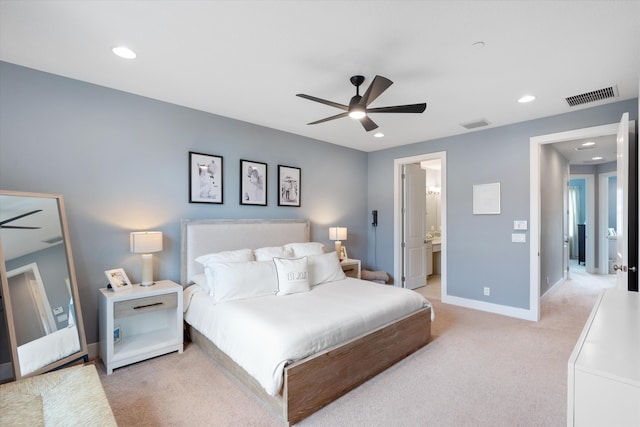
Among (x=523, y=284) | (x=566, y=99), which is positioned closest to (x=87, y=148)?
(x=566, y=99)

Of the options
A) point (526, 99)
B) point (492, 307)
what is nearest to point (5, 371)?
point (492, 307)

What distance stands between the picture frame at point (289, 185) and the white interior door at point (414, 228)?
6.44 ft

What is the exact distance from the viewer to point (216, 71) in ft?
8.48

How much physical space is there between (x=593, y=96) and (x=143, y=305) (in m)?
4.85

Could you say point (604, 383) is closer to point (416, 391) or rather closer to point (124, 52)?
point (416, 391)

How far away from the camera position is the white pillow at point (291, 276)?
3033mm

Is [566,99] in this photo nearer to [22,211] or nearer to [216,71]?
[216,71]

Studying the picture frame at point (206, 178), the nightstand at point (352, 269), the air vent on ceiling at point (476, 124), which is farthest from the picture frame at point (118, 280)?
the air vent on ceiling at point (476, 124)

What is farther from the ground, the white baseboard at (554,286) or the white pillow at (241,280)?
the white pillow at (241,280)

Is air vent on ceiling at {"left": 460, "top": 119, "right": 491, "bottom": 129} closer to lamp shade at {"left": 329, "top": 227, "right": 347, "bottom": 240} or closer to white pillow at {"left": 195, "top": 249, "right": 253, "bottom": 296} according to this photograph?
lamp shade at {"left": 329, "top": 227, "right": 347, "bottom": 240}

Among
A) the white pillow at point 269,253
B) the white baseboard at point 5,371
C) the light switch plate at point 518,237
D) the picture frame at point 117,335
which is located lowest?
the white baseboard at point 5,371

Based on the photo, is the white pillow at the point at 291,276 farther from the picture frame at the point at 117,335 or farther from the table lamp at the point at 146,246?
the picture frame at the point at 117,335

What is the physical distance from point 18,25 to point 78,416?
2.41 metres

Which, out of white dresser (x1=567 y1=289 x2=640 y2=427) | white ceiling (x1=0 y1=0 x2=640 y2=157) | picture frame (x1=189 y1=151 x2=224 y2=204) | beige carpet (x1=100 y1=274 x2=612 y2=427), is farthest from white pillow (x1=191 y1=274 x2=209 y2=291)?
white dresser (x1=567 y1=289 x2=640 y2=427)
